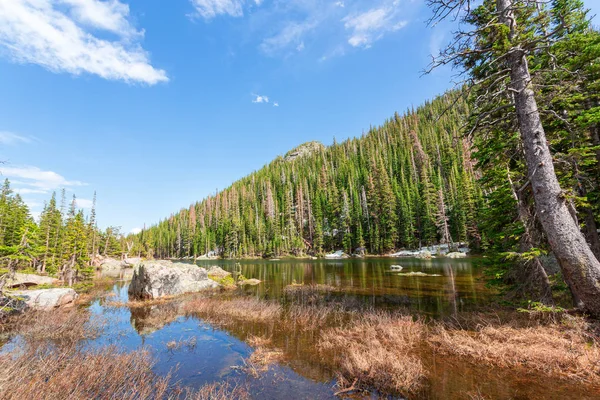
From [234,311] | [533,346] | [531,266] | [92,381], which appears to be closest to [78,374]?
[92,381]

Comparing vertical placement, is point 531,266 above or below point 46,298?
above

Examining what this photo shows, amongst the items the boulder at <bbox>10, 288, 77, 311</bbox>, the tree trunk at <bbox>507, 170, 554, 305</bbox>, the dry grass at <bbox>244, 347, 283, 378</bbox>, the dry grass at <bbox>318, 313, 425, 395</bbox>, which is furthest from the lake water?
the boulder at <bbox>10, 288, 77, 311</bbox>

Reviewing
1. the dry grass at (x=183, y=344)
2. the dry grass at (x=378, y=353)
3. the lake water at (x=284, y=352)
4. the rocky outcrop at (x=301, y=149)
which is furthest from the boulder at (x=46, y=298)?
the rocky outcrop at (x=301, y=149)

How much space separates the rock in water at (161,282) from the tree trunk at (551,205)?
2356cm

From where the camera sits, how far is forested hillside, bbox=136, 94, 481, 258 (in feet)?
208

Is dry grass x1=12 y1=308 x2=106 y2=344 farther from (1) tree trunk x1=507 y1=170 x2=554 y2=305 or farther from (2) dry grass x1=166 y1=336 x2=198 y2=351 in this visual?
(1) tree trunk x1=507 y1=170 x2=554 y2=305

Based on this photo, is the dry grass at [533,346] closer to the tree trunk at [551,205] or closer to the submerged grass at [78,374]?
the tree trunk at [551,205]

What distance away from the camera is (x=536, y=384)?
216 inches

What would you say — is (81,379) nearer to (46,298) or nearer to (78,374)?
(78,374)

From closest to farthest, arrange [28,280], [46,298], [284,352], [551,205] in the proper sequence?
[551,205]
[284,352]
[46,298]
[28,280]

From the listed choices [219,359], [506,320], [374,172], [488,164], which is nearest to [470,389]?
[506,320]

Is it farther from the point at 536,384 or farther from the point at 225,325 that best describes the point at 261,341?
the point at 536,384

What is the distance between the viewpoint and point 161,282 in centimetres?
2052

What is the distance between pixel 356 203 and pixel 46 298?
69339mm
